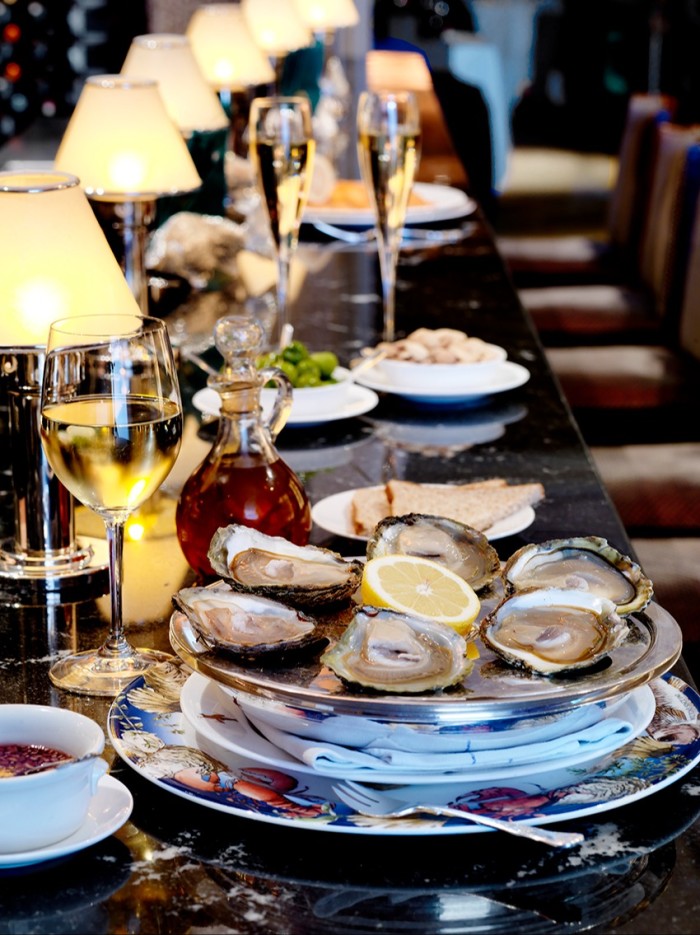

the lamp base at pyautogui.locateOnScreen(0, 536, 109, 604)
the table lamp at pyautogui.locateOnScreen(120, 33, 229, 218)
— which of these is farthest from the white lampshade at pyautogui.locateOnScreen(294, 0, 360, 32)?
the lamp base at pyautogui.locateOnScreen(0, 536, 109, 604)

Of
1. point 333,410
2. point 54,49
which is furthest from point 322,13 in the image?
point 333,410

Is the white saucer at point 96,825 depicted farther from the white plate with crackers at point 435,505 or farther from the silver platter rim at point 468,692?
the white plate with crackers at point 435,505

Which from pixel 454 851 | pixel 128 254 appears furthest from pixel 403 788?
pixel 128 254

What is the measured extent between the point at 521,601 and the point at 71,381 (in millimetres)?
380

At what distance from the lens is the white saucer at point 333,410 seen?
173cm

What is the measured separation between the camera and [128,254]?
1.96 m

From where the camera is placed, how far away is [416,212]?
3049 mm

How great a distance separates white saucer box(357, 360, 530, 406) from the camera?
6.09 ft

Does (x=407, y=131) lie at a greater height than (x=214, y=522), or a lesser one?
greater

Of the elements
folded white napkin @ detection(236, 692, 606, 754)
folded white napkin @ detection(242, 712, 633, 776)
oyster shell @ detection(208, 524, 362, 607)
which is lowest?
folded white napkin @ detection(242, 712, 633, 776)

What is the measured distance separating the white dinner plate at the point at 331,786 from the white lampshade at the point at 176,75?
1.71 meters

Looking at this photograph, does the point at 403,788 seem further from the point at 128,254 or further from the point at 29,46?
the point at 29,46

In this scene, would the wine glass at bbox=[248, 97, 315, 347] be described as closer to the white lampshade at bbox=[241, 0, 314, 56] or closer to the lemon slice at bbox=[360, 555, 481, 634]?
the lemon slice at bbox=[360, 555, 481, 634]

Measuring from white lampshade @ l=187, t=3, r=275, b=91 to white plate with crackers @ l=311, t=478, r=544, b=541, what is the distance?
1.92 meters
